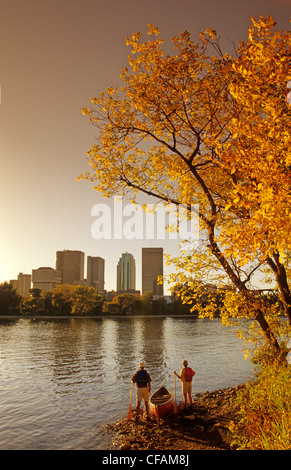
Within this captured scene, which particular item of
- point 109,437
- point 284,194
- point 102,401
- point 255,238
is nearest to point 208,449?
point 109,437

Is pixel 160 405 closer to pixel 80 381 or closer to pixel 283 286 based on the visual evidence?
Answer: pixel 283 286

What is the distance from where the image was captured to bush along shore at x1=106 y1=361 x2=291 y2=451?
28.4ft

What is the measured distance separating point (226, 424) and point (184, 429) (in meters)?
1.98

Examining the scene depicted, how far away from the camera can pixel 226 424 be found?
45.0ft

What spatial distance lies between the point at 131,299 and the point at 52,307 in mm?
36863

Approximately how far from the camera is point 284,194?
Result: 6.19m

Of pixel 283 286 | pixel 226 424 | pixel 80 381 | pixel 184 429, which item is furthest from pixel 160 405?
pixel 80 381

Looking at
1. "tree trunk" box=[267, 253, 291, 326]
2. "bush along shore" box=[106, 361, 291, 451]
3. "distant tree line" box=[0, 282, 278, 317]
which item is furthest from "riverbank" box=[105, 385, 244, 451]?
"distant tree line" box=[0, 282, 278, 317]

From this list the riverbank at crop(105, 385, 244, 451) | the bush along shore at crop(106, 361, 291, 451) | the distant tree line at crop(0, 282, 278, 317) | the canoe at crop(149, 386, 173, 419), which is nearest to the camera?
the bush along shore at crop(106, 361, 291, 451)

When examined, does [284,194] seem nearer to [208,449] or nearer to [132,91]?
[132,91]

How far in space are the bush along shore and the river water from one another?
2.00m

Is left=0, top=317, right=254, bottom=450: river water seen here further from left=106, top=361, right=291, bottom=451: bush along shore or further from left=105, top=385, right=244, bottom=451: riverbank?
left=106, top=361, right=291, bottom=451: bush along shore

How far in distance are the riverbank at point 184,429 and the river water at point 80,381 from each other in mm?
1233

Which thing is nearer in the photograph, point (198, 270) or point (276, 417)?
point (276, 417)
